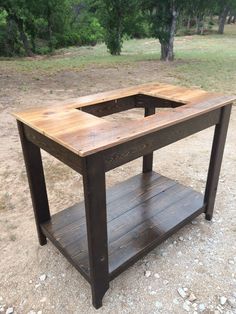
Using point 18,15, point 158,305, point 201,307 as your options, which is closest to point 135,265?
point 158,305

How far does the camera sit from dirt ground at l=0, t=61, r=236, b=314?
1.62m

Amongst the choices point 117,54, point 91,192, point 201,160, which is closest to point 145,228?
point 91,192

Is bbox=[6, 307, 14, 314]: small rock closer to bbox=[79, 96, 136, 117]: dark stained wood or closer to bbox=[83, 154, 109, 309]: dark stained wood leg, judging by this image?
bbox=[83, 154, 109, 309]: dark stained wood leg

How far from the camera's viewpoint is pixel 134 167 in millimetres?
3092

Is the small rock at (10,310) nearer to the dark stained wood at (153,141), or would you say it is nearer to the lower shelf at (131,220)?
the lower shelf at (131,220)

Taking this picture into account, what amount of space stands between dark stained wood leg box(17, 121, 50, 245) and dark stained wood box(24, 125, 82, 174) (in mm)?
86

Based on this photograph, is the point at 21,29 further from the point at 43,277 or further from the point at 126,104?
the point at 43,277

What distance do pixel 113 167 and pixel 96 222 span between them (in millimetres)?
278

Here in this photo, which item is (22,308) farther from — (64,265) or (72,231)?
(72,231)

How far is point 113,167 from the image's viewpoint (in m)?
1.34

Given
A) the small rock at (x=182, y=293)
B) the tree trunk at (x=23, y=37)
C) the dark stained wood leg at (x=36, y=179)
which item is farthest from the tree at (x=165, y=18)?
the small rock at (x=182, y=293)

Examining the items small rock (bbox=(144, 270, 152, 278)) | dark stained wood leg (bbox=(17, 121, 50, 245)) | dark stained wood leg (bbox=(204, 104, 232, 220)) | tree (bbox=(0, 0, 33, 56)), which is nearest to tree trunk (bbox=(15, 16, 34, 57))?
tree (bbox=(0, 0, 33, 56))

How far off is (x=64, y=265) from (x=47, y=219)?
0.34m

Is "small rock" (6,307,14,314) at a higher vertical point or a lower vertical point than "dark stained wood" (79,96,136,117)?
lower
